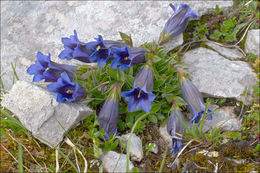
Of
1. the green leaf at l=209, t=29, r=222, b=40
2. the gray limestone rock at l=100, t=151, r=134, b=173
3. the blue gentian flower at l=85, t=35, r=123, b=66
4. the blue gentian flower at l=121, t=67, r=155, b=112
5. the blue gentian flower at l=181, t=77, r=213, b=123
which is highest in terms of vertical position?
the blue gentian flower at l=85, t=35, r=123, b=66

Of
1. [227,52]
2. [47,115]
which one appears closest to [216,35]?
[227,52]

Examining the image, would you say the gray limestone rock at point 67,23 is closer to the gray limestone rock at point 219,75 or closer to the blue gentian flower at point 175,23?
the blue gentian flower at point 175,23

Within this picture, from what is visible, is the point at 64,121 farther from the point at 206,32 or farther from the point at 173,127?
the point at 206,32

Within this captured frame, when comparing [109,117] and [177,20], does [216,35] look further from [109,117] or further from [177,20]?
[109,117]

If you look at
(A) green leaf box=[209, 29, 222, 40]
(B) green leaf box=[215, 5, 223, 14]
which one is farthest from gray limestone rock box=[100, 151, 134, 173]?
(B) green leaf box=[215, 5, 223, 14]

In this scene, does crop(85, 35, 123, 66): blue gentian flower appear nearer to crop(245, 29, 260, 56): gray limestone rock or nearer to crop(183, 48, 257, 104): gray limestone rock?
crop(183, 48, 257, 104): gray limestone rock

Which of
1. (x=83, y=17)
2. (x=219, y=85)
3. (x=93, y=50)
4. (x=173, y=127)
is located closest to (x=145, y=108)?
(x=173, y=127)

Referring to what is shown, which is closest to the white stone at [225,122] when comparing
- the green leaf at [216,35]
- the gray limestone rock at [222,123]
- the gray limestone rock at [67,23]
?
the gray limestone rock at [222,123]
